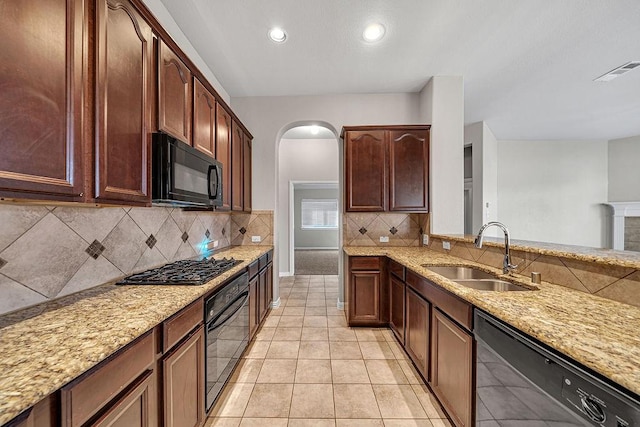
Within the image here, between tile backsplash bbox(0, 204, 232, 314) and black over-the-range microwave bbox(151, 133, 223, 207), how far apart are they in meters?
0.33

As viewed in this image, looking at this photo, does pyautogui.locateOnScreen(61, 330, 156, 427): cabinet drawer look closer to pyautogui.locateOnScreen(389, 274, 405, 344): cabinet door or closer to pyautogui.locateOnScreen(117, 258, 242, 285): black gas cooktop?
pyautogui.locateOnScreen(117, 258, 242, 285): black gas cooktop

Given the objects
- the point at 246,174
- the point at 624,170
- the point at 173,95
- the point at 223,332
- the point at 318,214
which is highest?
the point at 624,170

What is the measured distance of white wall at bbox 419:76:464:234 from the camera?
9.74ft

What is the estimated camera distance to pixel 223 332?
5.51 ft

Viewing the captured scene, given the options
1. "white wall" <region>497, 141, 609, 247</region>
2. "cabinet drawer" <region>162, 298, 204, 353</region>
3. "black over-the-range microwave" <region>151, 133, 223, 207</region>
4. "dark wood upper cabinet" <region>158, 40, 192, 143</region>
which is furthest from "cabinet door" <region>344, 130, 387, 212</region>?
"white wall" <region>497, 141, 609, 247</region>

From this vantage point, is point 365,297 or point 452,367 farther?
point 365,297

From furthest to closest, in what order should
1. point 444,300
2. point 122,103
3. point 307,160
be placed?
point 307,160, point 444,300, point 122,103

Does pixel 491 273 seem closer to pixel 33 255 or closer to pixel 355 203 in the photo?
pixel 355 203

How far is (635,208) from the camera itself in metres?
4.80

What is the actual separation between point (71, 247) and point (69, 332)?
636 mm

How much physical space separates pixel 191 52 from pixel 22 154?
2150 millimetres

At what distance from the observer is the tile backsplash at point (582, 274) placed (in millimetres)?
1122

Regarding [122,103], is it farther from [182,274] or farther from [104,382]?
[104,382]

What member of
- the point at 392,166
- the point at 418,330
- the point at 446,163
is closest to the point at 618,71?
the point at 446,163
